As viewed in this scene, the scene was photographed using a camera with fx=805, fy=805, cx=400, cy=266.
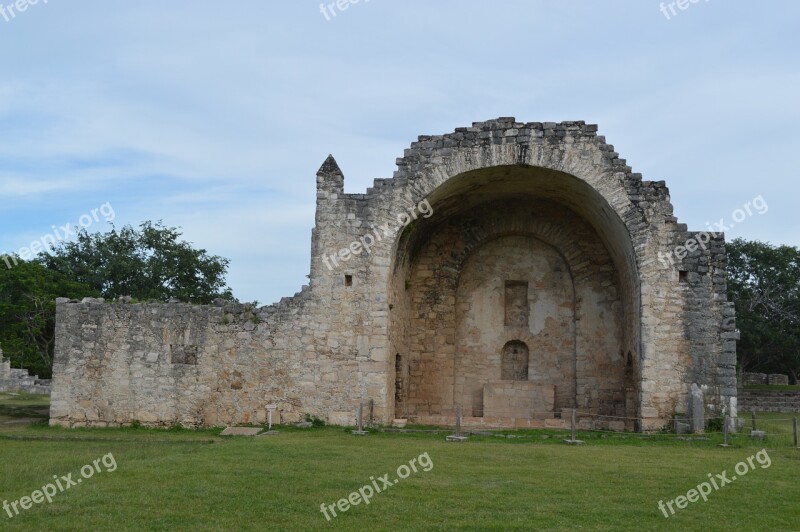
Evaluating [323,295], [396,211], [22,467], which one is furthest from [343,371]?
[22,467]

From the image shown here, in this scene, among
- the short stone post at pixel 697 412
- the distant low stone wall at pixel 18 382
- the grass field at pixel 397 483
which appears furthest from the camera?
the distant low stone wall at pixel 18 382

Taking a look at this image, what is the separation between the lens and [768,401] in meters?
32.6

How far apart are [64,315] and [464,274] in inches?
431

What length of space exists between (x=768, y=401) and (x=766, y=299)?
1273cm

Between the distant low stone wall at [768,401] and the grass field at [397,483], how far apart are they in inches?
685

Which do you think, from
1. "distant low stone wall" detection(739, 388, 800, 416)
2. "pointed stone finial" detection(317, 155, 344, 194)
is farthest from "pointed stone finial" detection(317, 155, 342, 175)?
"distant low stone wall" detection(739, 388, 800, 416)

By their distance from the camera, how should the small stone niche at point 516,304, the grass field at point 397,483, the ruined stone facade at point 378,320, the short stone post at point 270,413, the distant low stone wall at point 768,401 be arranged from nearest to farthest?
the grass field at point 397,483 → the short stone post at point 270,413 → the ruined stone facade at point 378,320 → the small stone niche at point 516,304 → the distant low stone wall at point 768,401

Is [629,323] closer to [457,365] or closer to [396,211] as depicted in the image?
[457,365]

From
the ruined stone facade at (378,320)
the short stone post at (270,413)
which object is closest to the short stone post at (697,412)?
the ruined stone facade at (378,320)

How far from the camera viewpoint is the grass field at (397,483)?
29.0ft

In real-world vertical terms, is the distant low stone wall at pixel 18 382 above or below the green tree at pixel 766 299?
below

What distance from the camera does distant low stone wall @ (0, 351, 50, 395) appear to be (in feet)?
113

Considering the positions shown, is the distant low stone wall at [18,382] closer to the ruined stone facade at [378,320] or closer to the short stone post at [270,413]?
the ruined stone facade at [378,320]

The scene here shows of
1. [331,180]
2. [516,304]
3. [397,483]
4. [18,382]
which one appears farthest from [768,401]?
[18,382]
